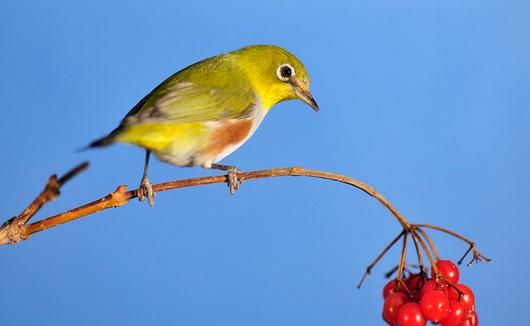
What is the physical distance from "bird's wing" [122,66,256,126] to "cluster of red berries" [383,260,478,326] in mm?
1176

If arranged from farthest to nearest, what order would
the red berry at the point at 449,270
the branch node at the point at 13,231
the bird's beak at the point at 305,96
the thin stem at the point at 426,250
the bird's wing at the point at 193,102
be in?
the bird's beak at the point at 305,96, the bird's wing at the point at 193,102, the red berry at the point at 449,270, the thin stem at the point at 426,250, the branch node at the point at 13,231

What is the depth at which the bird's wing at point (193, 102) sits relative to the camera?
2.46 meters

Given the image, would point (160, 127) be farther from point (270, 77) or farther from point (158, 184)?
point (270, 77)

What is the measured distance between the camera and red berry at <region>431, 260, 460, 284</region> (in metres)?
2.23

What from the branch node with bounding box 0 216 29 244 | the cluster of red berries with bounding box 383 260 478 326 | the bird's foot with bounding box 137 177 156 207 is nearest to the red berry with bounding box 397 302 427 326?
the cluster of red berries with bounding box 383 260 478 326

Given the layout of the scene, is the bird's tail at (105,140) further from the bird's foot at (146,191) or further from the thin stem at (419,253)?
the thin stem at (419,253)

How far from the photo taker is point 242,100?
9.68 feet

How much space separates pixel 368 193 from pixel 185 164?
980 millimetres

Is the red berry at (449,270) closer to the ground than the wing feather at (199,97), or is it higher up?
closer to the ground

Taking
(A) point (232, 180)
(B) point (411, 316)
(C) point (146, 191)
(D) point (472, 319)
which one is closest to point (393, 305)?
(B) point (411, 316)

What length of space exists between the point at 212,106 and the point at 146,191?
0.54 metres

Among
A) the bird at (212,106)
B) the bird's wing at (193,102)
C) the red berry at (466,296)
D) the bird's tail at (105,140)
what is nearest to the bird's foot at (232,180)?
the bird at (212,106)

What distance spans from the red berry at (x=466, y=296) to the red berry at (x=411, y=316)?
0.16 meters

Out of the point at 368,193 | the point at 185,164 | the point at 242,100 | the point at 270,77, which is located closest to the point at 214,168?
the point at 185,164
